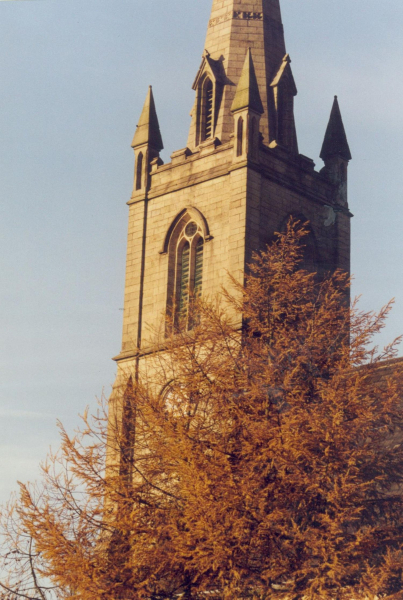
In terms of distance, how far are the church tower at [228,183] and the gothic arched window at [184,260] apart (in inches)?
1.1

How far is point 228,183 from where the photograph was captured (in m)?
32.5

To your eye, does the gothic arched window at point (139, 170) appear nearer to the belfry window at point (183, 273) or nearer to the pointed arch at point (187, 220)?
the pointed arch at point (187, 220)

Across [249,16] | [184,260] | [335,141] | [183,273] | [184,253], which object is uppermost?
[249,16]

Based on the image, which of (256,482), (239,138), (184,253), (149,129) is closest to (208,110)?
(149,129)

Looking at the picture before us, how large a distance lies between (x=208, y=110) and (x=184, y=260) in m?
5.06

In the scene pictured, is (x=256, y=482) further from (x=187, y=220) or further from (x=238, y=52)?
→ (x=238, y=52)

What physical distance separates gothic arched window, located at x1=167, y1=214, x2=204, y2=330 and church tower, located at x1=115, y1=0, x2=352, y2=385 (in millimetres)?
29

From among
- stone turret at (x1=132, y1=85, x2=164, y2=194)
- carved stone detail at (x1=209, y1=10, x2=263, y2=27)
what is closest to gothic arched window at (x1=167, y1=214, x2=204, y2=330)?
stone turret at (x1=132, y1=85, x2=164, y2=194)

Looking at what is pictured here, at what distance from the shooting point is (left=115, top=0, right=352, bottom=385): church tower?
105ft

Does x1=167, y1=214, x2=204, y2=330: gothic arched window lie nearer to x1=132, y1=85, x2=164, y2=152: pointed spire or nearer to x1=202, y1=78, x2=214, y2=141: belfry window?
x1=202, y1=78, x2=214, y2=141: belfry window

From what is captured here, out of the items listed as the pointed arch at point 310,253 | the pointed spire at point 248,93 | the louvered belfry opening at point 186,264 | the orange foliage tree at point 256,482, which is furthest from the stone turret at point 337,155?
the orange foliage tree at point 256,482

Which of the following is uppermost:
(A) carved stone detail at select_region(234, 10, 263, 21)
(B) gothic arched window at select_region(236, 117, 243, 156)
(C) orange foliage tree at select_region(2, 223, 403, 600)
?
(A) carved stone detail at select_region(234, 10, 263, 21)

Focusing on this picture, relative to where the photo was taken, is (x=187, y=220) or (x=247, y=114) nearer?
(x=247, y=114)

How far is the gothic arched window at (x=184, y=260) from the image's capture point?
32.7 metres
